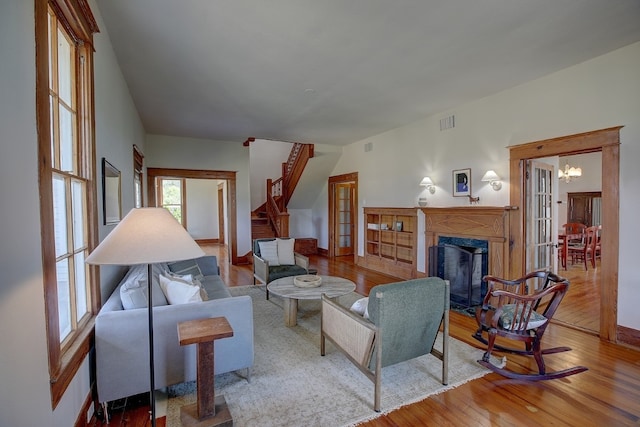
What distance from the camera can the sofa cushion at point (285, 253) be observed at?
16.1ft

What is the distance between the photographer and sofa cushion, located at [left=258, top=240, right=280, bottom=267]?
15.9ft

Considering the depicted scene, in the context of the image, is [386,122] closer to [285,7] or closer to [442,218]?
[442,218]

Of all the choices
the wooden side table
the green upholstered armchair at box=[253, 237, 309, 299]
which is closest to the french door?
the green upholstered armchair at box=[253, 237, 309, 299]

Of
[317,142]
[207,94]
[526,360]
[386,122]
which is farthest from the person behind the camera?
[317,142]

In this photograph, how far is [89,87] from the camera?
210cm

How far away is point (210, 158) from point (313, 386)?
221 inches

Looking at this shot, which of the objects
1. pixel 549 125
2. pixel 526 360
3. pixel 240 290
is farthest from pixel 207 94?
pixel 526 360

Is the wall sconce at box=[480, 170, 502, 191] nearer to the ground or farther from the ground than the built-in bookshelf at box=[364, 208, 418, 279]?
farther from the ground

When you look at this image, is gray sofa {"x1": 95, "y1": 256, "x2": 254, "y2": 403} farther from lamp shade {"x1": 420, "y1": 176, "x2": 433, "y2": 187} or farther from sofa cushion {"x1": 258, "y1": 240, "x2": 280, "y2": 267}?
lamp shade {"x1": 420, "y1": 176, "x2": 433, "y2": 187}

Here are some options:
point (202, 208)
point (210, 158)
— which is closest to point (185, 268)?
point (210, 158)

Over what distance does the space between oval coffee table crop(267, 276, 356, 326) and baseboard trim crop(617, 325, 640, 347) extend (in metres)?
2.64

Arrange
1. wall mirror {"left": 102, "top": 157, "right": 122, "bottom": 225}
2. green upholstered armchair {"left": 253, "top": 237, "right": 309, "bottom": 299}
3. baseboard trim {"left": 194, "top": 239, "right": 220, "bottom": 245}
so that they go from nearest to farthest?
wall mirror {"left": 102, "top": 157, "right": 122, "bottom": 225} → green upholstered armchair {"left": 253, "top": 237, "right": 309, "bottom": 299} → baseboard trim {"left": 194, "top": 239, "right": 220, "bottom": 245}

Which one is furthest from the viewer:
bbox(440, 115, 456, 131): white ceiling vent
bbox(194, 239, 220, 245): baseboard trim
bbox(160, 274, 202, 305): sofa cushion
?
bbox(194, 239, 220, 245): baseboard trim

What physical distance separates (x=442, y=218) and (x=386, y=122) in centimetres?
195
